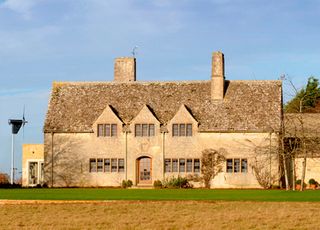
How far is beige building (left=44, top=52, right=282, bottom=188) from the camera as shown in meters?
52.2

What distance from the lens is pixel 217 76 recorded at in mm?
54375

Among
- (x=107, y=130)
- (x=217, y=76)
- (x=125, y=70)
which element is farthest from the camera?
(x=125, y=70)

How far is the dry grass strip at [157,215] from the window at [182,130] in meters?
20.8

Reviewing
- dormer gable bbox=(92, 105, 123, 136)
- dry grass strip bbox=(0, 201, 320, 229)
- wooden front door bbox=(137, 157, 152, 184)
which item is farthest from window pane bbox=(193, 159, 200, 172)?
dry grass strip bbox=(0, 201, 320, 229)

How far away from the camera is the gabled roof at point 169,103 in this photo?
52.9 meters

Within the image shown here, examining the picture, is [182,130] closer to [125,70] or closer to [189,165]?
[189,165]

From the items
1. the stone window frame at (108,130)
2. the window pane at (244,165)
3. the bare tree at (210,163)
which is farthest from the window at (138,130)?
the window pane at (244,165)

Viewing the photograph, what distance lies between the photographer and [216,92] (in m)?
54.6

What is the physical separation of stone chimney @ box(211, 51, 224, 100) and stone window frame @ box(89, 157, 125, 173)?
836cm

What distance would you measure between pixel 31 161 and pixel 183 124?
13619 mm

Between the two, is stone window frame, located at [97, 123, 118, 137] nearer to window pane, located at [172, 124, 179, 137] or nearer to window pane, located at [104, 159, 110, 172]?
window pane, located at [104, 159, 110, 172]

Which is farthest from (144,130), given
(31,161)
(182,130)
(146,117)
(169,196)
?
(169,196)

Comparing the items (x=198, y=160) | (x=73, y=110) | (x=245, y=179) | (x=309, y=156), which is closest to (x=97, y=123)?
(x=73, y=110)

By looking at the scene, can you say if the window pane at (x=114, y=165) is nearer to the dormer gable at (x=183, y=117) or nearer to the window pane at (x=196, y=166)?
the dormer gable at (x=183, y=117)
